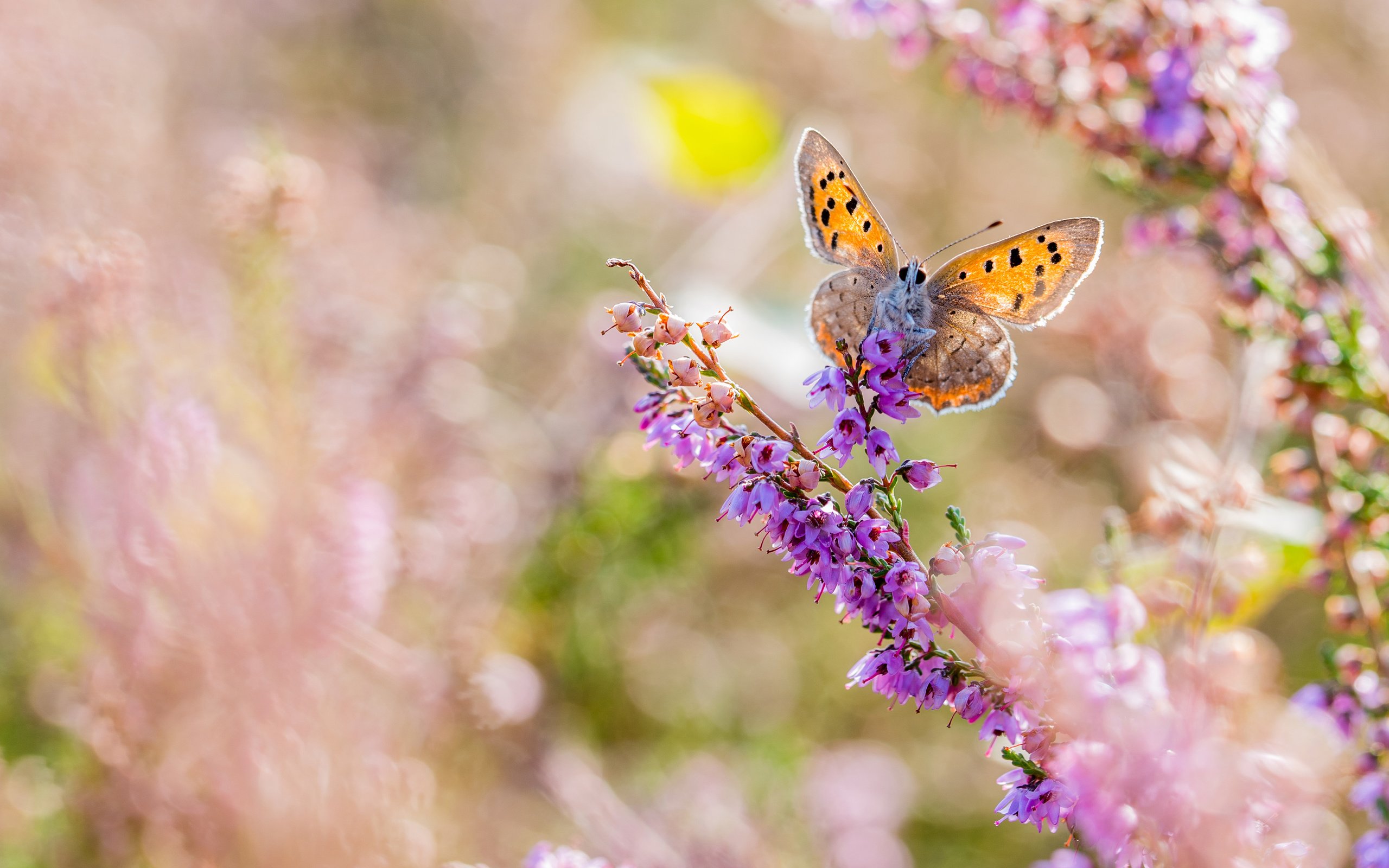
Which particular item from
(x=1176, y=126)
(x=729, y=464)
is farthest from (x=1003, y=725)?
(x=1176, y=126)

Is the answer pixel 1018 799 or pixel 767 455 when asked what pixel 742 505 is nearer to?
pixel 767 455

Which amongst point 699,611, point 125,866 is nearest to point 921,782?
point 699,611

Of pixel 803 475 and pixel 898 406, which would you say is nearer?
pixel 803 475

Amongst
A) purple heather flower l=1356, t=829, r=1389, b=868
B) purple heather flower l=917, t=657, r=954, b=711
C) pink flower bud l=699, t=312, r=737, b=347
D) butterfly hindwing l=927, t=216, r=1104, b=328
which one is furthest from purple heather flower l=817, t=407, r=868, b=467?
purple heather flower l=1356, t=829, r=1389, b=868

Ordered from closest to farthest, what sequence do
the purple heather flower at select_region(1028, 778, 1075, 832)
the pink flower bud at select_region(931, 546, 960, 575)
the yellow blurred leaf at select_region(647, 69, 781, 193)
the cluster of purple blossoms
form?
the purple heather flower at select_region(1028, 778, 1075, 832)
the pink flower bud at select_region(931, 546, 960, 575)
the cluster of purple blossoms
the yellow blurred leaf at select_region(647, 69, 781, 193)

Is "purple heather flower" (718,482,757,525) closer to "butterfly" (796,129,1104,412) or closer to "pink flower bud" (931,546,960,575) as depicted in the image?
"pink flower bud" (931,546,960,575)

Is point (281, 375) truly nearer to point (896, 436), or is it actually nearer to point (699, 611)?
point (699, 611)

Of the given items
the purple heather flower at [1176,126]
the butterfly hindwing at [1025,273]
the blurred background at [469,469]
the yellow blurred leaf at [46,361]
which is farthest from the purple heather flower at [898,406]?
the yellow blurred leaf at [46,361]
